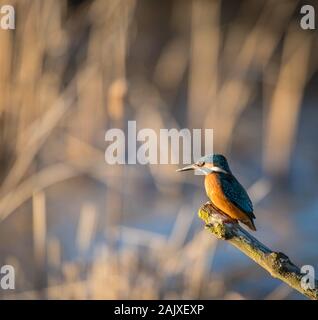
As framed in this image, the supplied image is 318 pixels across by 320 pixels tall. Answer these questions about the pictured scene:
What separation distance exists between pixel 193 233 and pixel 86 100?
2.47 ft

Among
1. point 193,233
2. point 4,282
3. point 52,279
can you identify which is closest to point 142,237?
point 193,233

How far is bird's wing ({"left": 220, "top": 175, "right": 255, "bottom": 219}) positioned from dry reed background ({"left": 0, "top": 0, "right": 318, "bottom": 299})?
0.04 m

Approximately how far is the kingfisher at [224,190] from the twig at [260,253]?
0.06 m

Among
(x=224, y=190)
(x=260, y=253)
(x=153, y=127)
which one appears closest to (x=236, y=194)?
(x=224, y=190)

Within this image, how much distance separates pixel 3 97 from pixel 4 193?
42 centimetres

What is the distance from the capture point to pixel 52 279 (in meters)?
3.39

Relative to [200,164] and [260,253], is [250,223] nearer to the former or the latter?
[260,253]

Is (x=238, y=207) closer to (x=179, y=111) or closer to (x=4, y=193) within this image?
(x=179, y=111)

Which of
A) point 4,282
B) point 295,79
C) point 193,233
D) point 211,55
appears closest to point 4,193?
point 4,282

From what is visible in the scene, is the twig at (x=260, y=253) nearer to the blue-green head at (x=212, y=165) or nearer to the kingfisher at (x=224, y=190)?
the kingfisher at (x=224, y=190)

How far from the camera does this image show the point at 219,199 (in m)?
3.33

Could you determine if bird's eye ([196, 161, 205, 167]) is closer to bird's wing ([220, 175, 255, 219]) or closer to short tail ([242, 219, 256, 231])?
bird's wing ([220, 175, 255, 219])

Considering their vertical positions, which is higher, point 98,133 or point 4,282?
point 98,133

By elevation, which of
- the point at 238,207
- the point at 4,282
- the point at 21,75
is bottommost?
the point at 4,282
